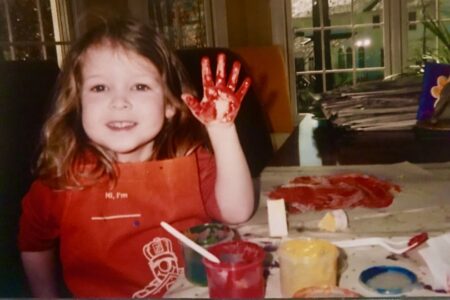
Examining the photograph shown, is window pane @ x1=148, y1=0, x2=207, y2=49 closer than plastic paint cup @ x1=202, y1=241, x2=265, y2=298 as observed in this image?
No

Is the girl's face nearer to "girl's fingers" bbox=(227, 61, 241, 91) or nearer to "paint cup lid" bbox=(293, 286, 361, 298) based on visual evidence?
"girl's fingers" bbox=(227, 61, 241, 91)

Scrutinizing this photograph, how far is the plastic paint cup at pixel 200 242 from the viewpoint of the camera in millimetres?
385

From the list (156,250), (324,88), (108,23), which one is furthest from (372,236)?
(324,88)

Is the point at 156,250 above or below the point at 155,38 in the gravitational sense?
below

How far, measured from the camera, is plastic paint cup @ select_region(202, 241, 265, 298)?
353mm

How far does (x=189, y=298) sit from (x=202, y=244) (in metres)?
0.04

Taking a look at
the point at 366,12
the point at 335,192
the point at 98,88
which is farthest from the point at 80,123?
the point at 366,12

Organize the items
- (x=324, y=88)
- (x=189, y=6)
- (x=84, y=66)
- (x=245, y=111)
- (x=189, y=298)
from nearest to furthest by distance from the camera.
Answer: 1. (x=189, y=298)
2. (x=84, y=66)
3. (x=189, y=6)
4. (x=245, y=111)
5. (x=324, y=88)

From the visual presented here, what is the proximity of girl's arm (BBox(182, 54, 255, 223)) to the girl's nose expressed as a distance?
0.06m

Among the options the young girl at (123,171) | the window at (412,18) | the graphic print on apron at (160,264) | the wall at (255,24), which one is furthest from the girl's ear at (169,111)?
the window at (412,18)

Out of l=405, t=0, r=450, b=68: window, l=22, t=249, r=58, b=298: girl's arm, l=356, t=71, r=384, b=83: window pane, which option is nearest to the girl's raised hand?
l=22, t=249, r=58, b=298: girl's arm

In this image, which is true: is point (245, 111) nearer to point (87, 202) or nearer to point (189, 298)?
point (87, 202)

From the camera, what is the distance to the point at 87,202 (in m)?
0.50

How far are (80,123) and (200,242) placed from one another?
169mm
